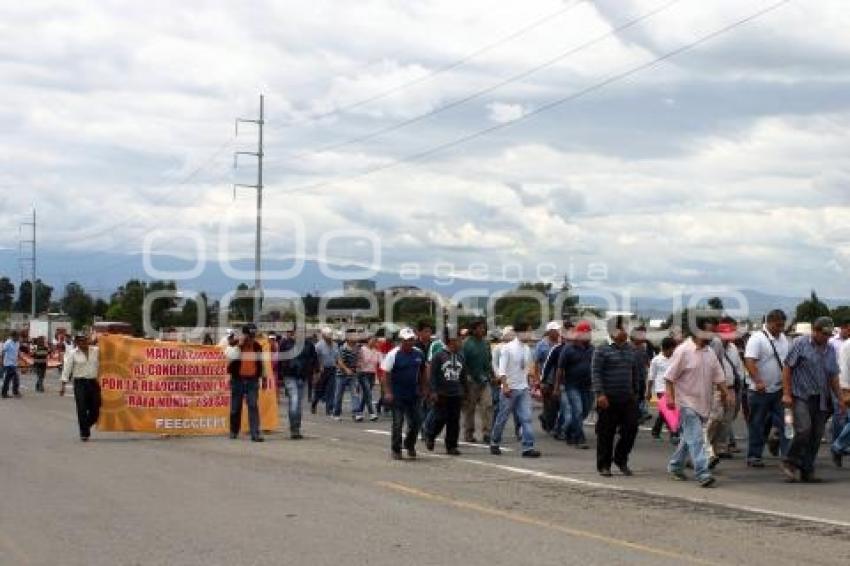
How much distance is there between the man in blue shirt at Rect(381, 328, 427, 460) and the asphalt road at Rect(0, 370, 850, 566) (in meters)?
0.42

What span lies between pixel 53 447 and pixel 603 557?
10.5 metres

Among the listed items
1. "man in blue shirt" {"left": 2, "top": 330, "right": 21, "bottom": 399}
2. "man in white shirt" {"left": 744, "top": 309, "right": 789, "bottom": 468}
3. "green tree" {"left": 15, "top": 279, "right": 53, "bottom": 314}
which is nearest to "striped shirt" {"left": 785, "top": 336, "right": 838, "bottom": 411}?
"man in white shirt" {"left": 744, "top": 309, "right": 789, "bottom": 468}

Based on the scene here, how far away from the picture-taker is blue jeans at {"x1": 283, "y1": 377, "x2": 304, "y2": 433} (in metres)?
18.8

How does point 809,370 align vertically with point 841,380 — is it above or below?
above

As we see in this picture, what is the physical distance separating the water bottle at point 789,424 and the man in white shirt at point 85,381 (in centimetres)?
1003

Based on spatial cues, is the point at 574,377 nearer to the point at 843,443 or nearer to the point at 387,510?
the point at 843,443

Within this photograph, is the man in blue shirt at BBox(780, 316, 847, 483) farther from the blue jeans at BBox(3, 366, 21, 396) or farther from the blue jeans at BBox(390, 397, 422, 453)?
the blue jeans at BBox(3, 366, 21, 396)

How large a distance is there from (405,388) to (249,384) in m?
3.53

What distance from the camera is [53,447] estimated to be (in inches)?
672

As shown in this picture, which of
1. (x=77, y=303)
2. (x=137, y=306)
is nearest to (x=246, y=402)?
(x=137, y=306)

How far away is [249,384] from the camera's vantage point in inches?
734

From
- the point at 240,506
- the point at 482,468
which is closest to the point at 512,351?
the point at 482,468

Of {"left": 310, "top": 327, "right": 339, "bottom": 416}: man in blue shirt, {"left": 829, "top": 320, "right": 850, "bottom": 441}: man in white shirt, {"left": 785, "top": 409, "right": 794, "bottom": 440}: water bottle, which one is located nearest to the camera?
{"left": 785, "top": 409, "right": 794, "bottom": 440}: water bottle

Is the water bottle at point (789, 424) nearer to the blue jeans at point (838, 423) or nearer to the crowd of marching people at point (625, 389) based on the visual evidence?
the crowd of marching people at point (625, 389)
